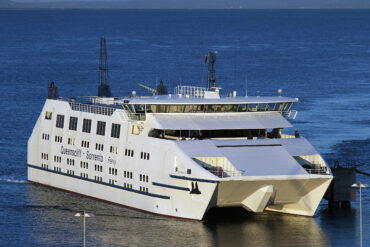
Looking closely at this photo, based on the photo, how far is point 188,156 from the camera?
5275 centimetres

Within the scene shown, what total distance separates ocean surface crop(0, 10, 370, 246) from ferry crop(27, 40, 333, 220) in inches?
43.5

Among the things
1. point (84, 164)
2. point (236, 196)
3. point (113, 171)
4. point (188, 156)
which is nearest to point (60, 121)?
point (84, 164)

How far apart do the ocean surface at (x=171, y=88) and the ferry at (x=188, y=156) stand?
110 cm

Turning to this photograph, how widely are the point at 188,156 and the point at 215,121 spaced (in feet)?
12.6

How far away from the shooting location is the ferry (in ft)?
173

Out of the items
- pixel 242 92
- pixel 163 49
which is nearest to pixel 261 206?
pixel 242 92

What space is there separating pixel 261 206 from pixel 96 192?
10.6 m

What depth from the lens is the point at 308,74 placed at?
13450 cm

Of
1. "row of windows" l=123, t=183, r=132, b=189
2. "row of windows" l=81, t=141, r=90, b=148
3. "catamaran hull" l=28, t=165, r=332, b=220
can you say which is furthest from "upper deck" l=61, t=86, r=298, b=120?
"catamaran hull" l=28, t=165, r=332, b=220

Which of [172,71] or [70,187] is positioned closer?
[70,187]

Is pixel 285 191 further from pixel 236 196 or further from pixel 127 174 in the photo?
pixel 127 174

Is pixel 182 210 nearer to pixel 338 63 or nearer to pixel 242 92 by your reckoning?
pixel 242 92

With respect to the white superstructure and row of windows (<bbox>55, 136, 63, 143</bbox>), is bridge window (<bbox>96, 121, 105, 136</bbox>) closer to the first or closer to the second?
the white superstructure

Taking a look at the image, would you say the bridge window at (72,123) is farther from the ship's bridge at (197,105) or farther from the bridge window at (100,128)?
the ship's bridge at (197,105)
